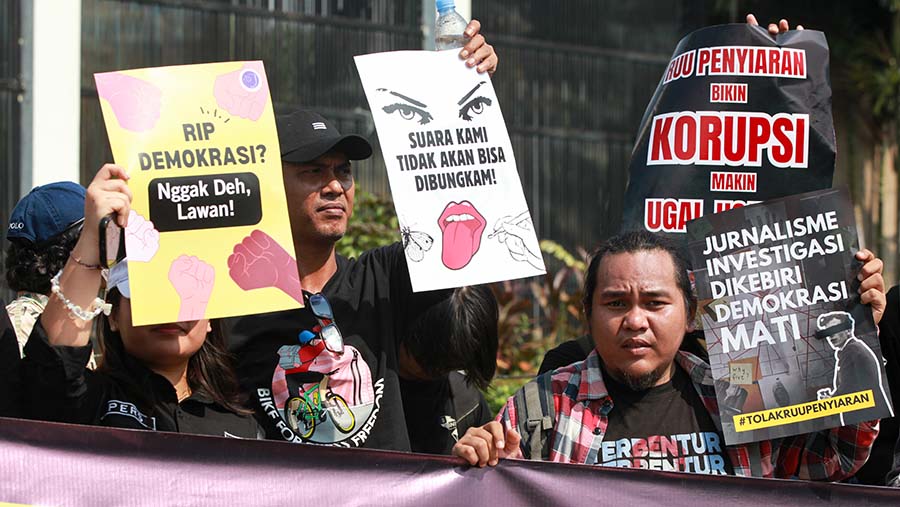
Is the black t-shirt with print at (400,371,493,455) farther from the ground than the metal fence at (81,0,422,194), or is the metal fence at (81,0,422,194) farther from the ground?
the metal fence at (81,0,422,194)

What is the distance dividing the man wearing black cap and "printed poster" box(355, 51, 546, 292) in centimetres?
12

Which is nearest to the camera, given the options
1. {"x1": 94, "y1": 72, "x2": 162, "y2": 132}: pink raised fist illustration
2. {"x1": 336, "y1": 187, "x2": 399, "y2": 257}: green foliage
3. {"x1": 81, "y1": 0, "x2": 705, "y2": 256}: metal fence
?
{"x1": 94, "y1": 72, "x2": 162, "y2": 132}: pink raised fist illustration

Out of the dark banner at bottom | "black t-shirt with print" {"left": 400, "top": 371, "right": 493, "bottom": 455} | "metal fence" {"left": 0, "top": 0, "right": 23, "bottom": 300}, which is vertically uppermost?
"metal fence" {"left": 0, "top": 0, "right": 23, "bottom": 300}

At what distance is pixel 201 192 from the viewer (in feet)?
10.9

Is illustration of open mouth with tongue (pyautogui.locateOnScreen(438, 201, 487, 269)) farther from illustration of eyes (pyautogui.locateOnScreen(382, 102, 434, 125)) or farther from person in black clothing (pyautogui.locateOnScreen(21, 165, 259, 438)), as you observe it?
person in black clothing (pyautogui.locateOnScreen(21, 165, 259, 438))

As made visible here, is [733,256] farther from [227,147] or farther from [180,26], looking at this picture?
[180,26]

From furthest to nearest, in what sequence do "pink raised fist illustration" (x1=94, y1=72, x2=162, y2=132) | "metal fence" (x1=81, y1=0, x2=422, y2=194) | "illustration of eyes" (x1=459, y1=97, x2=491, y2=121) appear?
"metal fence" (x1=81, y1=0, x2=422, y2=194) < "illustration of eyes" (x1=459, y1=97, x2=491, y2=121) < "pink raised fist illustration" (x1=94, y1=72, x2=162, y2=132)

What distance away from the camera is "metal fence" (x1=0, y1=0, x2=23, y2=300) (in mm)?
8438

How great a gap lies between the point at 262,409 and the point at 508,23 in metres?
7.72

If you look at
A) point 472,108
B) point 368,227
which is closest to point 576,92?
point 368,227

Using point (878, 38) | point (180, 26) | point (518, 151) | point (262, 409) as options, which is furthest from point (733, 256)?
point (878, 38)

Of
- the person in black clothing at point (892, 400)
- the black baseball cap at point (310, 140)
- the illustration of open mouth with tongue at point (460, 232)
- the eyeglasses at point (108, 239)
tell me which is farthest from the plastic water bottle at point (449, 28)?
the person in black clothing at point (892, 400)

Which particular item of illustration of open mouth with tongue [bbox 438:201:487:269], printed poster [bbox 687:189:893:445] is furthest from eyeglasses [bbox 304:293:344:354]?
printed poster [bbox 687:189:893:445]

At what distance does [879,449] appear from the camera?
3.66 meters
